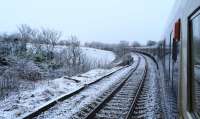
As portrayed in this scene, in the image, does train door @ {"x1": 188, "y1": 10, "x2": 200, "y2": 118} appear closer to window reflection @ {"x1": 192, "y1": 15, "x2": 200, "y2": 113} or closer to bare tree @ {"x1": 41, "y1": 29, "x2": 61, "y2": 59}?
window reflection @ {"x1": 192, "y1": 15, "x2": 200, "y2": 113}

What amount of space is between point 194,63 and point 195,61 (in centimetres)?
7

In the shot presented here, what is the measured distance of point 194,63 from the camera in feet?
11.3

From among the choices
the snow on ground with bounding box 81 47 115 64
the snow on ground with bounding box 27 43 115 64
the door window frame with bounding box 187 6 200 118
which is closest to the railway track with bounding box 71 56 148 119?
the door window frame with bounding box 187 6 200 118

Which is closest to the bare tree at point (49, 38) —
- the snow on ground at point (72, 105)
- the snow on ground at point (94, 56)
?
the snow on ground at point (94, 56)

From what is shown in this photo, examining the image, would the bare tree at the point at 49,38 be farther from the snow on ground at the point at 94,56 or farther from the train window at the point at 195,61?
the train window at the point at 195,61

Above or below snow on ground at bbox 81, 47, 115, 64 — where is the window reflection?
above

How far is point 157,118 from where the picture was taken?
920cm

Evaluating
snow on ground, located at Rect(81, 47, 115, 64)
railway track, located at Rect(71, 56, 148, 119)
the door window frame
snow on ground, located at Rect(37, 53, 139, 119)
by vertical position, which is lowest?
railway track, located at Rect(71, 56, 148, 119)

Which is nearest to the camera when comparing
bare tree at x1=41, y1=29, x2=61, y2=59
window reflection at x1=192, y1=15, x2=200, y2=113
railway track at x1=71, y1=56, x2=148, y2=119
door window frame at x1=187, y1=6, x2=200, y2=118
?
window reflection at x1=192, y1=15, x2=200, y2=113

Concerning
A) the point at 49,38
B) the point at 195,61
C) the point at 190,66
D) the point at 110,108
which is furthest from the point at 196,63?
the point at 49,38

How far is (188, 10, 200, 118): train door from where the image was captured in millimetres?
3180

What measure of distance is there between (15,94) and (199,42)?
11138mm

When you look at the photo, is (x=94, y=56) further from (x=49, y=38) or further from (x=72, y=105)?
(x=72, y=105)

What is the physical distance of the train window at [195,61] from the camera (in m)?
3.16
